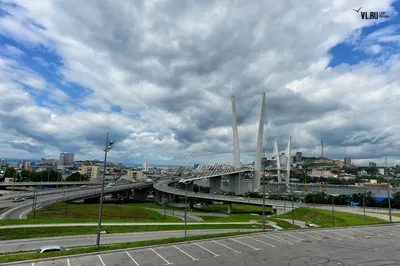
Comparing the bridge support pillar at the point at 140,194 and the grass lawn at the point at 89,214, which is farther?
the bridge support pillar at the point at 140,194

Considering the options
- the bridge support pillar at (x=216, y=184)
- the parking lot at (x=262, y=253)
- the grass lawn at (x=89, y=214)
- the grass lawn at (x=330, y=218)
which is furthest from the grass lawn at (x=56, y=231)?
the bridge support pillar at (x=216, y=184)

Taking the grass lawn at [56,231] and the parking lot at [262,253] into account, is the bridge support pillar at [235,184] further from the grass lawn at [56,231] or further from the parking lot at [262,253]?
the parking lot at [262,253]

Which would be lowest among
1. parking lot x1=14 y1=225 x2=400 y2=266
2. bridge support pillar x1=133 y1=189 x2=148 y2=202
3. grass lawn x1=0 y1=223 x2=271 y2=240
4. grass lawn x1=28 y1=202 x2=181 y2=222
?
bridge support pillar x1=133 y1=189 x2=148 y2=202

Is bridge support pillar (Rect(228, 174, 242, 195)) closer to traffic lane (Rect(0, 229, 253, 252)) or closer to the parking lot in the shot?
traffic lane (Rect(0, 229, 253, 252))

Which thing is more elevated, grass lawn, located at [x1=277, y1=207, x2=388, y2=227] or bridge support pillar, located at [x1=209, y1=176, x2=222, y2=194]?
bridge support pillar, located at [x1=209, y1=176, x2=222, y2=194]

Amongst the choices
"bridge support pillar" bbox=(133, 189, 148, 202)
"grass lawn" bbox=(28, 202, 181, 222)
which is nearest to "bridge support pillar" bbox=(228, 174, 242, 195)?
"bridge support pillar" bbox=(133, 189, 148, 202)

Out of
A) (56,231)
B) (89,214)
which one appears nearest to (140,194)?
(89,214)

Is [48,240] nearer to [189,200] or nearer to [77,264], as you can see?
[77,264]

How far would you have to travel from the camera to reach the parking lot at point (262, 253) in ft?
52.1

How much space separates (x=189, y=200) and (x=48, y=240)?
6413 centimetres

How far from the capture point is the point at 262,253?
18.2 meters

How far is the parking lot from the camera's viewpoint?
1587 centimetres

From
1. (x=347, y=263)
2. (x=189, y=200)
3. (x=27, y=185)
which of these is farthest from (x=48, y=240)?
(x=27, y=185)

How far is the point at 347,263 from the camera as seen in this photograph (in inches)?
639
